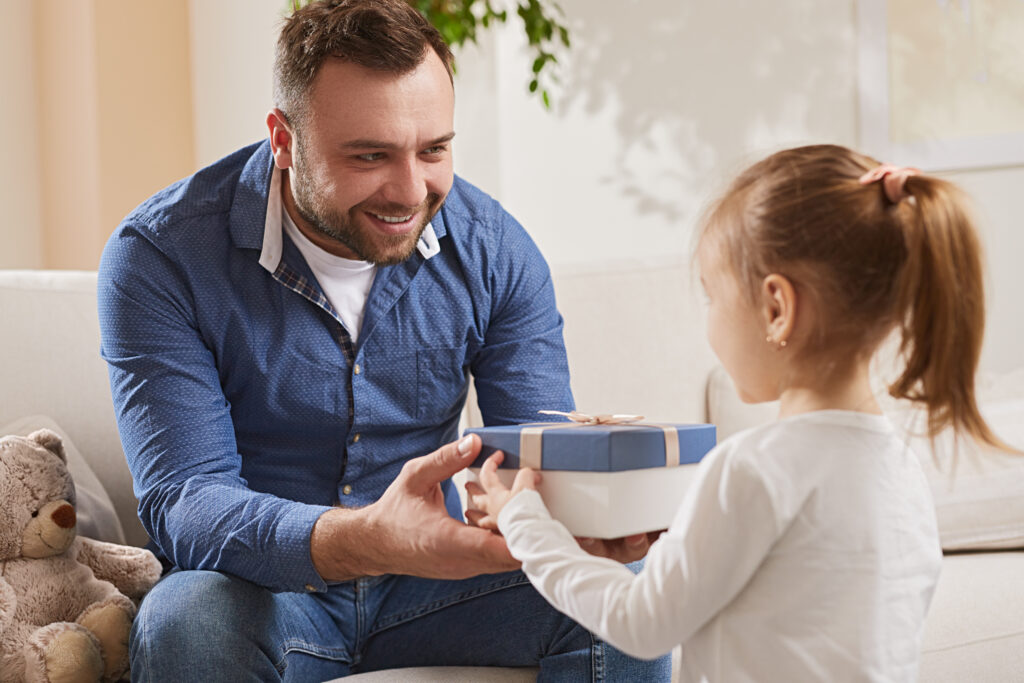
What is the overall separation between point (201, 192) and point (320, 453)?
0.41 meters

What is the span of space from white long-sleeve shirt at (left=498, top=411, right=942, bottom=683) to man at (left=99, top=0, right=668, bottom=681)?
0.36 metres

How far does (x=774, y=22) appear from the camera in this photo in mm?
2779

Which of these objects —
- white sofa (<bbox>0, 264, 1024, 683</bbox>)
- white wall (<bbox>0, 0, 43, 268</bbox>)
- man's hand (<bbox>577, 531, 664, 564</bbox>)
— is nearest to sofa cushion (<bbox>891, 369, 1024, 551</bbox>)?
white sofa (<bbox>0, 264, 1024, 683</bbox>)

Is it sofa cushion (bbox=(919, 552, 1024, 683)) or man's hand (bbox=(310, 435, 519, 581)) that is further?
sofa cushion (bbox=(919, 552, 1024, 683))

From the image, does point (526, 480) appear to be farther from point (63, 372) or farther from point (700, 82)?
point (700, 82)

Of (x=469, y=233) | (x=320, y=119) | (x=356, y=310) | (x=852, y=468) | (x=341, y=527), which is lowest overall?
(x=341, y=527)

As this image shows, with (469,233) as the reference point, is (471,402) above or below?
below

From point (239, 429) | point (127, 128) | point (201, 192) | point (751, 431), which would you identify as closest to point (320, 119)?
point (201, 192)

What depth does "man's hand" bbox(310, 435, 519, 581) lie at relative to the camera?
44.8 inches

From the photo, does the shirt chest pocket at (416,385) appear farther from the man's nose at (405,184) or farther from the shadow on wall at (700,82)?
the shadow on wall at (700,82)

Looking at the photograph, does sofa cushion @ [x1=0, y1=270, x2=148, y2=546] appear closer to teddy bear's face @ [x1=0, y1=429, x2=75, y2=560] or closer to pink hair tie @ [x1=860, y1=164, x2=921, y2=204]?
teddy bear's face @ [x1=0, y1=429, x2=75, y2=560]

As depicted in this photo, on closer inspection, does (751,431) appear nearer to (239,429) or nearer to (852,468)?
(852,468)

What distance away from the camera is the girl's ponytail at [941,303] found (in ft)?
2.86

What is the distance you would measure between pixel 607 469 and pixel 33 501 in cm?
77
